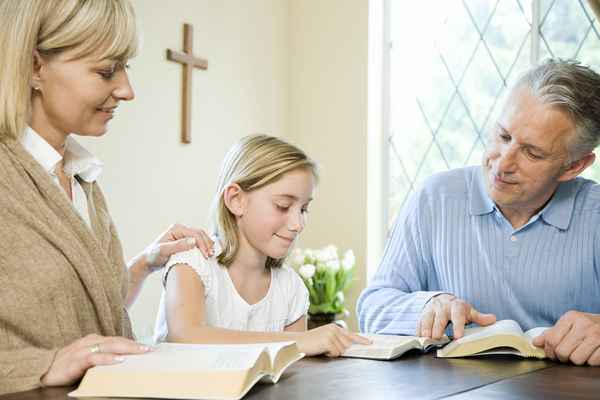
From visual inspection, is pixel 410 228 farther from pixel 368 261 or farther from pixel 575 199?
pixel 368 261

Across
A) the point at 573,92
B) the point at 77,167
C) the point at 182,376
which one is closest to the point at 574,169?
the point at 573,92

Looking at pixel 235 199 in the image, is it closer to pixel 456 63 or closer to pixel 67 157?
pixel 67 157

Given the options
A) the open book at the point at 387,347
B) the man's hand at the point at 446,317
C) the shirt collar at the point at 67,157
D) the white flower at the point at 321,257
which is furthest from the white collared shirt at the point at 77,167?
the white flower at the point at 321,257

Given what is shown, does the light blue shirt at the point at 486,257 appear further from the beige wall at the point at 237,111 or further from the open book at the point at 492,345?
the beige wall at the point at 237,111

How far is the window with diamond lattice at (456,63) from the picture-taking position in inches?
172

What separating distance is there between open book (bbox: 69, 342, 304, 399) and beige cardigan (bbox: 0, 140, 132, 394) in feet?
0.44

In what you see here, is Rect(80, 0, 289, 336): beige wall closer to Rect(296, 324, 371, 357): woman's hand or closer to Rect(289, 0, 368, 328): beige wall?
Rect(289, 0, 368, 328): beige wall

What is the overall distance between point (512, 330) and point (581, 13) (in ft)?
9.38

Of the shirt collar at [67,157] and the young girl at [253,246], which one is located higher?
the shirt collar at [67,157]

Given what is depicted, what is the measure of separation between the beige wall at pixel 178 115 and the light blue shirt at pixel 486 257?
162 centimetres

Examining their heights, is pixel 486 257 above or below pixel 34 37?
below

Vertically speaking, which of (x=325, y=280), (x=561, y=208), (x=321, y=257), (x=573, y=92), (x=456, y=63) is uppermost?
(x=456, y=63)

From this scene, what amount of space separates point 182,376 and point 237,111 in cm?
332

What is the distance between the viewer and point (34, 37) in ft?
5.38
